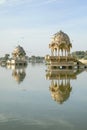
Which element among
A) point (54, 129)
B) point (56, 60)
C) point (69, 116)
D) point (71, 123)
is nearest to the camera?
point (54, 129)

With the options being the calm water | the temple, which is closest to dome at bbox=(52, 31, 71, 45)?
the temple

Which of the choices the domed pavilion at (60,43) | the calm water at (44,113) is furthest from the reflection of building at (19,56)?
the calm water at (44,113)

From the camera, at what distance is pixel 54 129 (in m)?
9.03

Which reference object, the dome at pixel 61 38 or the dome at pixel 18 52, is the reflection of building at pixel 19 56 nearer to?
the dome at pixel 18 52

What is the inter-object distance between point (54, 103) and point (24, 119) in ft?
12.3

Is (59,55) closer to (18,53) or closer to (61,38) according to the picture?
(61,38)

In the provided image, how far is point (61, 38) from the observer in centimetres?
5084

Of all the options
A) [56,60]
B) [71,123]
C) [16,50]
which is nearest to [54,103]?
[71,123]

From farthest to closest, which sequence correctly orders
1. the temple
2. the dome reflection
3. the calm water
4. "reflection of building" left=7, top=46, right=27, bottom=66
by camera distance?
"reflection of building" left=7, top=46, right=27, bottom=66
the temple
the dome reflection
the calm water

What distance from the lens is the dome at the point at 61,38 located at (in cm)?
5081

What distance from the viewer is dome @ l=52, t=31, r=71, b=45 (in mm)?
50812

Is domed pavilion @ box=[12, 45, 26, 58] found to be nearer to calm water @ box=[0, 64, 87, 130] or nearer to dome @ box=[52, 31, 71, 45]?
dome @ box=[52, 31, 71, 45]

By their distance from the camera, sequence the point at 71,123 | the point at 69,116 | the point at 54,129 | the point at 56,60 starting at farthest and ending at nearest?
1. the point at 56,60
2. the point at 69,116
3. the point at 71,123
4. the point at 54,129

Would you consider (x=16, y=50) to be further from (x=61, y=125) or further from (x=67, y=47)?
(x=61, y=125)
